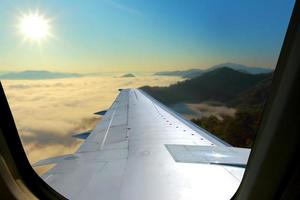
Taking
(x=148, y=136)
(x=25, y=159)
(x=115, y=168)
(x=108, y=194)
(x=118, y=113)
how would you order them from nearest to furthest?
(x=108, y=194), (x=25, y=159), (x=115, y=168), (x=148, y=136), (x=118, y=113)

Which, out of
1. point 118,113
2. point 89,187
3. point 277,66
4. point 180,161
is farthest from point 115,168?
point 118,113

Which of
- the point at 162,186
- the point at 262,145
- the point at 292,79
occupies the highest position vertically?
the point at 292,79

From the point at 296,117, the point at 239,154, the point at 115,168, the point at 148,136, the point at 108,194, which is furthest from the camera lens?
the point at 148,136

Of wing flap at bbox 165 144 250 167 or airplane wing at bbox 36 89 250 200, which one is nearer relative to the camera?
airplane wing at bbox 36 89 250 200

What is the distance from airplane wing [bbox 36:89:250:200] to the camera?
3.54 feet

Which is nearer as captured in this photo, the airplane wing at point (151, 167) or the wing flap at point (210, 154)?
the airplane wing at point (151, 167)

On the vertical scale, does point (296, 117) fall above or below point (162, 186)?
above

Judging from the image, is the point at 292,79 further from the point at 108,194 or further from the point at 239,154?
the point at 239,154

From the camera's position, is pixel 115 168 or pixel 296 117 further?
pixel 115 168

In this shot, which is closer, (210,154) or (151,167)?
(151,167)

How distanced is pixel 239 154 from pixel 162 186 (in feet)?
2.01

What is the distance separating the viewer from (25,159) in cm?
119

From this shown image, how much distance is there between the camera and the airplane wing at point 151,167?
1.08 meters

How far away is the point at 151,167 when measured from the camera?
1.33 meters
